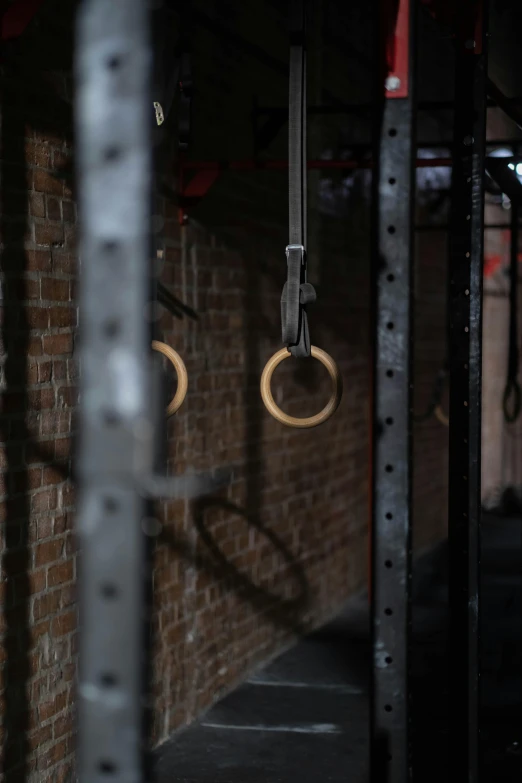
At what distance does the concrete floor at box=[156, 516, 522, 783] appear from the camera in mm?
4531

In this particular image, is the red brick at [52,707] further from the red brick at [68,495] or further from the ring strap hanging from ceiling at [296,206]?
the ring strap hanging from ceiling at [296,206]

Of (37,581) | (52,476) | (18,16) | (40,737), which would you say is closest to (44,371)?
(52,476)

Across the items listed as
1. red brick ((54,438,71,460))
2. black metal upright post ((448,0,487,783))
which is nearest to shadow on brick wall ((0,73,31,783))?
red brick ((54,438,71,460))

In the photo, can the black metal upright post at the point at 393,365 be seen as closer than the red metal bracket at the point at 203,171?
Yes

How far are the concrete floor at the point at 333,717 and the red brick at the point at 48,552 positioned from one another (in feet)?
3.75

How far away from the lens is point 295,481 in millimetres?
6434

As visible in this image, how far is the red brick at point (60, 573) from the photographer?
12.4 feet

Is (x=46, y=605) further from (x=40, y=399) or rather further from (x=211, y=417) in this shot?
(x=211, y=417)

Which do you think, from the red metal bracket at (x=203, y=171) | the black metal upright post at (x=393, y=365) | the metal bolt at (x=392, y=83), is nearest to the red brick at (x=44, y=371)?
the red metal bracket at (x=203, y=171)

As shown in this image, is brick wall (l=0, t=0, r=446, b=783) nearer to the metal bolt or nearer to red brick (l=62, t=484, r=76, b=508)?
red brick (l=62, t=484, r=76, b=508)

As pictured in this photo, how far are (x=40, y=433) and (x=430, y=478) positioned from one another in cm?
646

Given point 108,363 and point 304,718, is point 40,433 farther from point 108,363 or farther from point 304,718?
point 108,363


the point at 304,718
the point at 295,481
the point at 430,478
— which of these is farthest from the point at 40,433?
the point at 430,478

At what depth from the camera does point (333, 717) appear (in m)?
5.19
